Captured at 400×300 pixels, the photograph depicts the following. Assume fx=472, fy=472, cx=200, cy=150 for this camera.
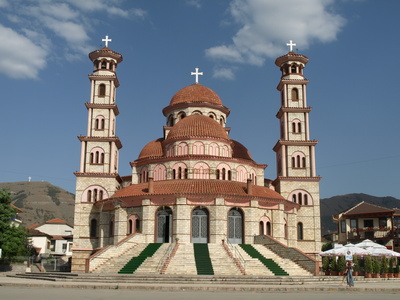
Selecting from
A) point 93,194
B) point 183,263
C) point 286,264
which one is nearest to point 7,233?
point 93,194

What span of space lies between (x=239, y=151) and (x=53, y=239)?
A: 1622 inches

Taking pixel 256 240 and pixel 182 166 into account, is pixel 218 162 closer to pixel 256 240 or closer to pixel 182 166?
pixel 182 166

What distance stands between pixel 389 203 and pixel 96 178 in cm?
12198

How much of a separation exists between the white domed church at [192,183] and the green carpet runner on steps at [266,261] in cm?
178

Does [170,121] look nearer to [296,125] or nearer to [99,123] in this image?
[99,123]

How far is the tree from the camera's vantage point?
132 ft

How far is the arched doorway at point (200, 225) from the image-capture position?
38.9m

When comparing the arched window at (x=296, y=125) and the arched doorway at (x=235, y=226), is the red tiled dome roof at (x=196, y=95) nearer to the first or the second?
the arched window at (x=296, y=125)

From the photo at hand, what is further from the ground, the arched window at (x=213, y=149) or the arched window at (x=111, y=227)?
the arched window at (x=213, y=149)

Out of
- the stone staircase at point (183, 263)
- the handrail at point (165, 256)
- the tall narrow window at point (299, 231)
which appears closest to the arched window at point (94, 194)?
the handrail at point (165, 256)

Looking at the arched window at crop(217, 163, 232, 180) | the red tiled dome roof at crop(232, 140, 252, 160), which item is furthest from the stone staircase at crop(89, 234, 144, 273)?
the red tiled dome roof at crop(232, 140, 252, 160)

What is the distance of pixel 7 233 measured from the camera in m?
41.0

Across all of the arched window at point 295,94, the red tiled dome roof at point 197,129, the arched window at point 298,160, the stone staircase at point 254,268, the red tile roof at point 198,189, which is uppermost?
the arched window at point 295,94

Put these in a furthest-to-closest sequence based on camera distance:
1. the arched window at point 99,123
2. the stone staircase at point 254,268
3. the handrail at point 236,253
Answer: the arched window at point 99,123 → the handrail at point 236,253 → the stone staircase at point 254,268
